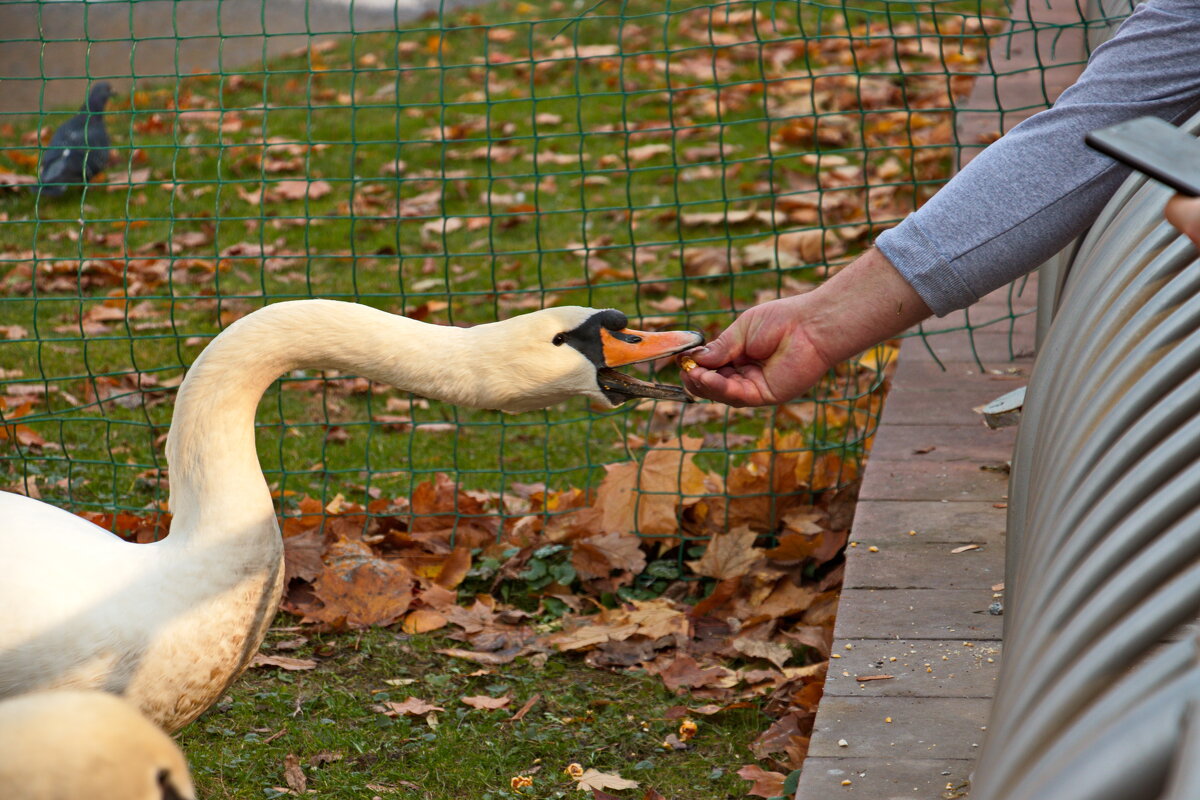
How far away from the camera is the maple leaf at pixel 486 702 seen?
10.8 feet

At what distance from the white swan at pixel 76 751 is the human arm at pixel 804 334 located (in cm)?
152

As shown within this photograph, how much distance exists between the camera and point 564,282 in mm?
5992

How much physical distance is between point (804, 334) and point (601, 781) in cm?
120

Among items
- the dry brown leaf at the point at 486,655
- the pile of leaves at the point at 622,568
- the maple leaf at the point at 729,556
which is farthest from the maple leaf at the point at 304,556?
the maple leaf at the point at 729,556

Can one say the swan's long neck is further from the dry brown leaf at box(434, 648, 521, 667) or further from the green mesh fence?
the dry brown leaf at box(434, 648, 521, 667)

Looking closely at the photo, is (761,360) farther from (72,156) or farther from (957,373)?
(72,156)

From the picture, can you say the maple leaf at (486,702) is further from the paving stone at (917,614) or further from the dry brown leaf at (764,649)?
the paving stone at (917,614)

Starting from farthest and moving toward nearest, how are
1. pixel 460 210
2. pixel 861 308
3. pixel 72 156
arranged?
pixel 72 156 → pixel 460 210 → pixel 861 308

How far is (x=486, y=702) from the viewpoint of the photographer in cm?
329

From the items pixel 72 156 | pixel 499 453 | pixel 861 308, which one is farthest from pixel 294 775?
pixel 72 156

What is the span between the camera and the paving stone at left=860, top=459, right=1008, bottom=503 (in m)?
3.52

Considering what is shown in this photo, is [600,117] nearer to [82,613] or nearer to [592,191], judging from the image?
→ [592,191]

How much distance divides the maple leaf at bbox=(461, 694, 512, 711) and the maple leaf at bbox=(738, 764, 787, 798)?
0.71 metres

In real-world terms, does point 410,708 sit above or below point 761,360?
below
